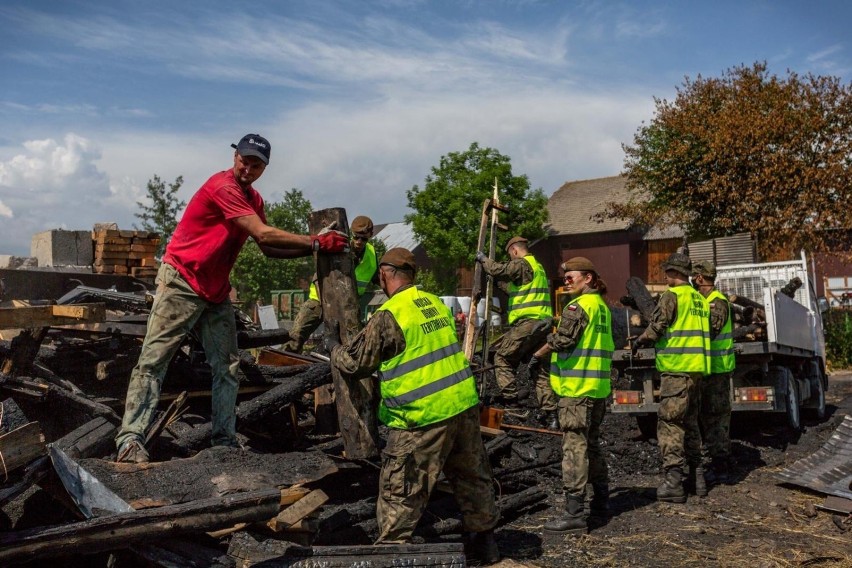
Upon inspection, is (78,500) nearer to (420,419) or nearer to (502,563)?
(420,419)

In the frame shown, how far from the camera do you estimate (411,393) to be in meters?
4.67

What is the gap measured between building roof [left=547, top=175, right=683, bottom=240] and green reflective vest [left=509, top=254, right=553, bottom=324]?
26.4 m

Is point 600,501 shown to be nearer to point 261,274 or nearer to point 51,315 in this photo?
point 51,315

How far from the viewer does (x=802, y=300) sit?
39.6 ft

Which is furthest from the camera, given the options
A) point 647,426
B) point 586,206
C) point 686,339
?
point 586,206

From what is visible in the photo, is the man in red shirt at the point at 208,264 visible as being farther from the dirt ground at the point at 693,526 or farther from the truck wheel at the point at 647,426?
the truck wheel at the point at 647,426

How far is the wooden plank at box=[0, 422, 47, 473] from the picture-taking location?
12.5ft

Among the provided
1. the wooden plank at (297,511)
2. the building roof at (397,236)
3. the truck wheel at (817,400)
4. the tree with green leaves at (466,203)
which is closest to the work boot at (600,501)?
the wooden plank at (297,511)

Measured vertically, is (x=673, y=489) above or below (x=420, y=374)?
below

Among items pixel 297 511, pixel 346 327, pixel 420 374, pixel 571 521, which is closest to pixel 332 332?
pixel 346 327

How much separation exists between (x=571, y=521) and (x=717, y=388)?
281cm

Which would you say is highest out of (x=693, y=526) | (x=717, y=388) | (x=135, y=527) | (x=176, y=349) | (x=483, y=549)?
(x=176, y=349)

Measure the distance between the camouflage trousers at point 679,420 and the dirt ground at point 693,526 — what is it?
44 centimetres

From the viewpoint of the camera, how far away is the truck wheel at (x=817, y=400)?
11.4 metres
